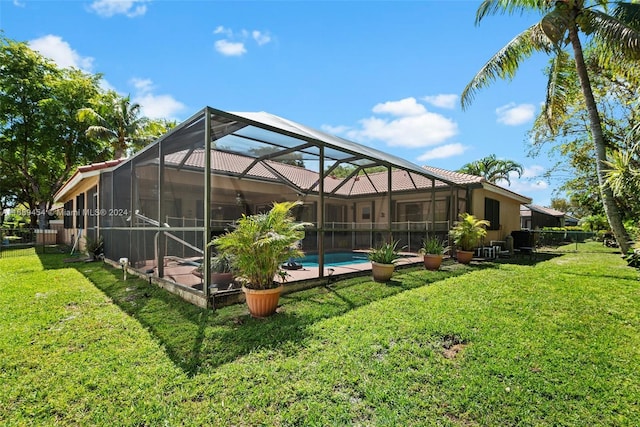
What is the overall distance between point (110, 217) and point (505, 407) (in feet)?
33.9

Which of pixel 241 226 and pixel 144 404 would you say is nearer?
pixel 144 404

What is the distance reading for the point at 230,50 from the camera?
29.8ft

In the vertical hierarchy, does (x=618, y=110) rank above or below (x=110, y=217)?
above

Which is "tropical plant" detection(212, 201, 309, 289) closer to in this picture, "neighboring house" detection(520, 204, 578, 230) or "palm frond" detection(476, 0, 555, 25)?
"palm frond" detection(476, 0, 555, 25)

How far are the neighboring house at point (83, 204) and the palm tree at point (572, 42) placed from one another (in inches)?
520

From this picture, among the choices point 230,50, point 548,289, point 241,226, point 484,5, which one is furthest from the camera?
point 484,5

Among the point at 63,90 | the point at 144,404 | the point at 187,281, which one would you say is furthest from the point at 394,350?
the point at 63,90

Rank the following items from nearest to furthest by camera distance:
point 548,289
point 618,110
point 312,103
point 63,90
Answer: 1. point 548,289
2. point 312,103
3. point 618,110
4. point 63,90

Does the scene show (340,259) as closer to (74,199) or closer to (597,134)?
(597,134)

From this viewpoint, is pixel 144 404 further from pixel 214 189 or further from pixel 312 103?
pixel 312 103

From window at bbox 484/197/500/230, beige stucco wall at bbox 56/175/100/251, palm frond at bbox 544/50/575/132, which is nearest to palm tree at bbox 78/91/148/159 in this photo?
beige stucco wall at bbox 56/175/100/251

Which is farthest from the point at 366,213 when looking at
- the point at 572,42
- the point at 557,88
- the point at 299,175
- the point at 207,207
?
the point at 207,207

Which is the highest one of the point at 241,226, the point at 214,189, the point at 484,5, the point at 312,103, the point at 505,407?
the point at 484,5

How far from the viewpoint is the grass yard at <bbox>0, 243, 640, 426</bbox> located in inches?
93.3
